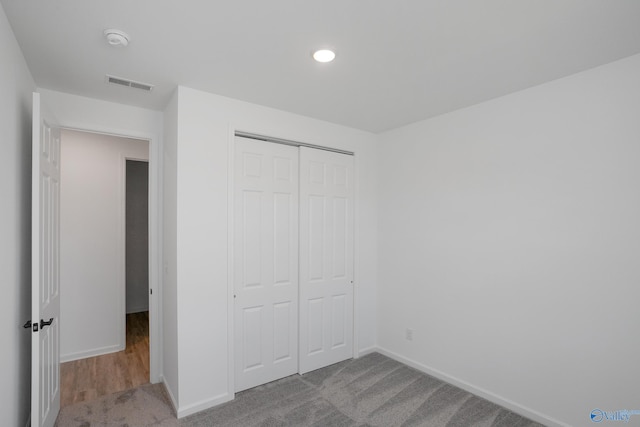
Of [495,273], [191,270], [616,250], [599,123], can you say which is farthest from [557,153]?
[191,270]

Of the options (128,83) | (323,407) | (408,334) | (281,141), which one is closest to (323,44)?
(281,141)

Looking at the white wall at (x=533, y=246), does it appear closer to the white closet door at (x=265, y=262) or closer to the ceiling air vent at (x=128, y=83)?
the white closet door at (x=265, y=262)

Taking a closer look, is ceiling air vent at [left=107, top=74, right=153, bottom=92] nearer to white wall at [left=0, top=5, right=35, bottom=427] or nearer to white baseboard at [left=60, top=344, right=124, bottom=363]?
white wall at [left=0, top=5, right=35, bottom=427]

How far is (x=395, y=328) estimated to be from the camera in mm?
3594

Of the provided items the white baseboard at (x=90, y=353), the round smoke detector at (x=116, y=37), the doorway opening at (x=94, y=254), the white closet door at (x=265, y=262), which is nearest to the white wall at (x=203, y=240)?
the white closet door at (x=265, y=262)

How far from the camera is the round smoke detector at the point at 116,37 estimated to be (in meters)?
1.76

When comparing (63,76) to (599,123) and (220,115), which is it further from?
(599,123)

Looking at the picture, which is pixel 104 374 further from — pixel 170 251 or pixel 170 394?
pixel 170 251

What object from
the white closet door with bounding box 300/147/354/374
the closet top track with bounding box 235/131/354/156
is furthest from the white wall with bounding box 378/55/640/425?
the closet top track with bounding box 235/131/354/156

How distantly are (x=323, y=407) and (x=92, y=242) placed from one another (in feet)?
10.3

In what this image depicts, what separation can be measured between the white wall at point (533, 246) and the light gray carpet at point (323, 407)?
28cm

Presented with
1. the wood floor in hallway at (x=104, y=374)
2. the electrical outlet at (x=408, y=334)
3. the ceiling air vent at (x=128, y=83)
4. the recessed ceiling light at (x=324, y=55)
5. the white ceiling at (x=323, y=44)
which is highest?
the white ceiling at (x=323, y=44)

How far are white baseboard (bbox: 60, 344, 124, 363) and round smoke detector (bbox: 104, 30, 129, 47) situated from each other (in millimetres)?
3385

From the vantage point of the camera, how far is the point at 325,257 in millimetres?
3432
